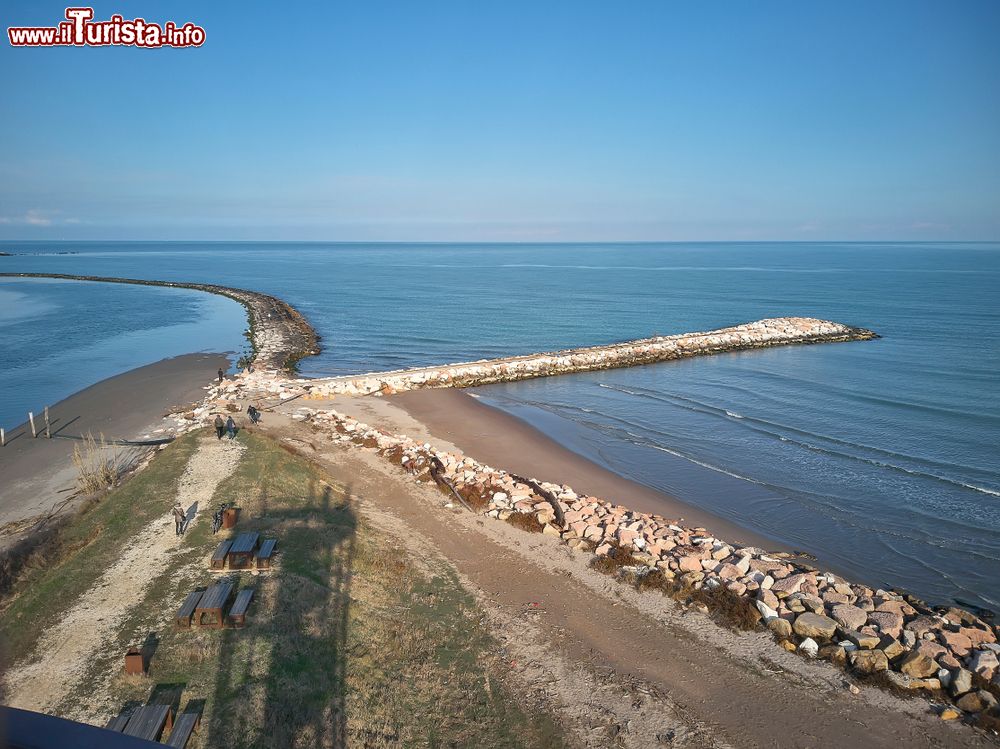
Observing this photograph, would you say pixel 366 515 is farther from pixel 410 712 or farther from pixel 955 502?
pixel 955 502

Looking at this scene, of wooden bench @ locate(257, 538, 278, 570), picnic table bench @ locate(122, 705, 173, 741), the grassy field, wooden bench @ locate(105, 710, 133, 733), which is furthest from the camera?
wooden bench @ locate(257, 538, 278, 570)

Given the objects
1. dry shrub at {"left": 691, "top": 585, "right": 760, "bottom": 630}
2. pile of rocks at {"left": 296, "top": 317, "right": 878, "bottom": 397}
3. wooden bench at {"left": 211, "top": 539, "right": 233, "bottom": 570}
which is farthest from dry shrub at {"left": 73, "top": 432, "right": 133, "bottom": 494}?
dry shrub at {"left": 691, "top": 585, "right": 760, "bottom": 630}

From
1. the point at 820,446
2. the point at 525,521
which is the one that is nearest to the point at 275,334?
the point at 525,521

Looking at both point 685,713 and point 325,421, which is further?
point 325,421

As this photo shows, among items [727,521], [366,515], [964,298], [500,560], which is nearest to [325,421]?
[366,515]

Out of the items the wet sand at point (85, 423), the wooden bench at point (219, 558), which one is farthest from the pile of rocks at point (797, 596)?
the wet sand at point (85, 423)

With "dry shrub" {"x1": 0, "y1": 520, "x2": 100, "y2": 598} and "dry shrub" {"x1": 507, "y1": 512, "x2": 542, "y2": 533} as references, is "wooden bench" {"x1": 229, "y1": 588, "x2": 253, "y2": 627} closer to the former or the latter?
"dry shrub" {"x1": 0, "y1": 520, "x2": 100, "y2": 598}

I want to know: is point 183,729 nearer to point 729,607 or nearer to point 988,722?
point 729,607
